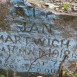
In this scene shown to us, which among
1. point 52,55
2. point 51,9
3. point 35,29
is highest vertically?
point 51,9

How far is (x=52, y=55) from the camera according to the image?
309 centimetres

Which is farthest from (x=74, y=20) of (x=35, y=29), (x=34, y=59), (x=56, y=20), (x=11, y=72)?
(x=11, y=72)

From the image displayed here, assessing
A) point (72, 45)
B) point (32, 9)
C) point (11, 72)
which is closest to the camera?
point (32, 9)

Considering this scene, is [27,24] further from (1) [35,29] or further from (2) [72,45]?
(2) [72,45]

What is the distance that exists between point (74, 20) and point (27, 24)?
1.40 feet

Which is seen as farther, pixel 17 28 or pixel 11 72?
pixel 11 72

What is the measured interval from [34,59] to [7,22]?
0.47 metres

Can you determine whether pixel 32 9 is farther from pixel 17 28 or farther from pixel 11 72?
pixel 11 72

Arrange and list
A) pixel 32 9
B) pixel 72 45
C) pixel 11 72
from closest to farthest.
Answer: pixel 32 9
pixel 72 45
pixel 11 72

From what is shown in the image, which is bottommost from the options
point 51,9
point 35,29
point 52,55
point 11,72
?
point 11,72

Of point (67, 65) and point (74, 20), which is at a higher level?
point (74, 20)

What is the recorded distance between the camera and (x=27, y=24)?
2.90 metres

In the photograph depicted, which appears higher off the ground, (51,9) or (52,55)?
(51,9)

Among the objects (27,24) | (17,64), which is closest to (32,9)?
(27,24)
